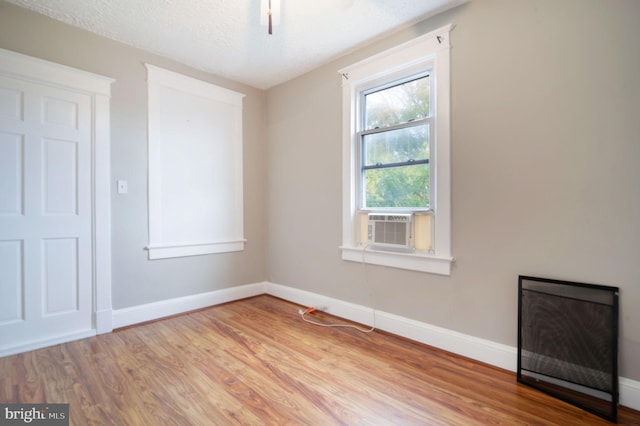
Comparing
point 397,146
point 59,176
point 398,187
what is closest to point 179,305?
point 59,176

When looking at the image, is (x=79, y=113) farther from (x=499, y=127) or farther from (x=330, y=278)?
(x=499, y=127)

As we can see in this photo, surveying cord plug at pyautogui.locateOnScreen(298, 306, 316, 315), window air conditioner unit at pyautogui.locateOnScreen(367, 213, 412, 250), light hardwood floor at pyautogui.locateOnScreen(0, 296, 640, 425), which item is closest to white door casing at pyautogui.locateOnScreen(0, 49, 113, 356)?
light hardwood floor at pyautogui.locateOnScreen(0, 296, 640, 425)

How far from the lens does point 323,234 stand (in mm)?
3207

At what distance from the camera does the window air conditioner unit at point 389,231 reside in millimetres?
2498

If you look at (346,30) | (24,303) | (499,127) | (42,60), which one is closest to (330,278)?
(499,127)

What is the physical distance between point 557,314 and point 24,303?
3681mm

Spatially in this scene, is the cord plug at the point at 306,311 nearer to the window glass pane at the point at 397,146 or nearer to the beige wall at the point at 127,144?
the beige wall at the point at 127,144

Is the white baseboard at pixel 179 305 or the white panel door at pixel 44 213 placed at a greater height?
the white panel door at pixel 44 213

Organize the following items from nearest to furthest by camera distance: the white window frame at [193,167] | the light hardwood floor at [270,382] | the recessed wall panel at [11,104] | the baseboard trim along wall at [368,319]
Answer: the light hardwood floor at [270,382] < the baseboard trim along wall at [368,319] < the recessed wall panel at [11,104] < the white window frame at [193,167]

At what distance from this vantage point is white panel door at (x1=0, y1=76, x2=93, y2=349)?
88.7 inches

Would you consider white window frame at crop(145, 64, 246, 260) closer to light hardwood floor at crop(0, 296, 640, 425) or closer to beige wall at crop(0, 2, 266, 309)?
beige wall at crop(0, 2, 266, 309)

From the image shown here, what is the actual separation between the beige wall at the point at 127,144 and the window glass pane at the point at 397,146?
1851 millimetres

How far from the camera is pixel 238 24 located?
245 cm

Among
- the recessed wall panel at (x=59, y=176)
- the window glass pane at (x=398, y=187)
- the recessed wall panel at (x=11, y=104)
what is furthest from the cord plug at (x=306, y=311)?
the recessed wall panel at (x=11, y=104)
